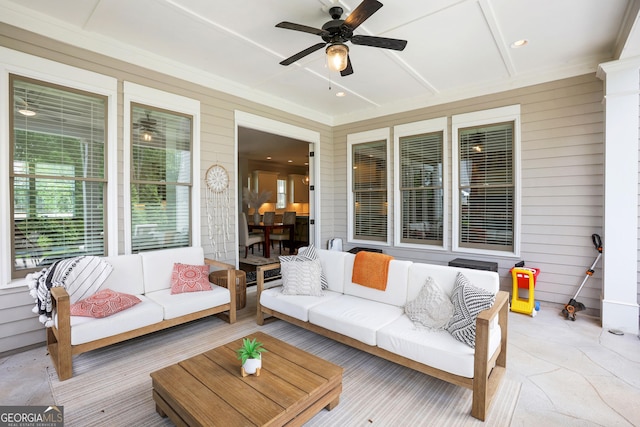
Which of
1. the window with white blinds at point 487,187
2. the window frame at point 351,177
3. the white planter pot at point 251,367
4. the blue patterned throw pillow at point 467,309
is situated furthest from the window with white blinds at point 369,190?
the white planter pot at point 251,367

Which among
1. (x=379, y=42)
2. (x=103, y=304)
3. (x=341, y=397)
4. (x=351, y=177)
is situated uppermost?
(x=379, y=42)

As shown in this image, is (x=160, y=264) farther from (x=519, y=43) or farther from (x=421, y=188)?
(x=519, y=43)

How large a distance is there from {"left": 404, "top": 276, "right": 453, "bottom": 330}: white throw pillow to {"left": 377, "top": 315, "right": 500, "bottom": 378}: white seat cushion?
90 mm

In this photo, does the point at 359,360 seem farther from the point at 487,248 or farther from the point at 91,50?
the point at 91,50

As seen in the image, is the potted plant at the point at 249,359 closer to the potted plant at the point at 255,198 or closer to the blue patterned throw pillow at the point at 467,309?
the blue patterned throw pillow at the point at 467,309

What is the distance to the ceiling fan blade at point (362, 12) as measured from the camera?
2076mm

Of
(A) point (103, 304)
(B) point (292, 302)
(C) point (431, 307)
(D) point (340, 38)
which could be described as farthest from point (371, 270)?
(A) point (103, 304)

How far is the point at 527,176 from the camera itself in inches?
162

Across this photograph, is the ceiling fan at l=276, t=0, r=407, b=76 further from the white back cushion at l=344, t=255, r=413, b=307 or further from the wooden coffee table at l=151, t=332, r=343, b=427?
the wooden coffee table at l=151, t=332, r=343, b=427

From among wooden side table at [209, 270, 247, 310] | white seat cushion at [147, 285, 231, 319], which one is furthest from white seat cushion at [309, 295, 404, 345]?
wooden side table at [209, 270, 247, 310]

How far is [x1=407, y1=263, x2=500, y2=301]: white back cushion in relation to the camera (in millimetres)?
2467

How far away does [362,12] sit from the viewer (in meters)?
2.22

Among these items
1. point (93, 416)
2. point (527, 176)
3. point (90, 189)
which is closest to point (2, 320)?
point (90, 189)

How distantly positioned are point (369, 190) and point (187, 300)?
3.79 meters
